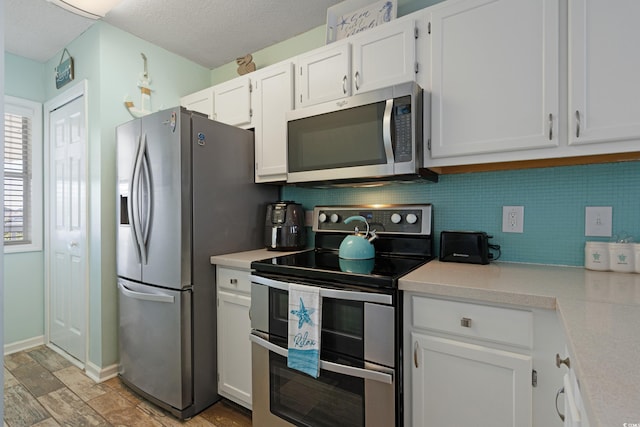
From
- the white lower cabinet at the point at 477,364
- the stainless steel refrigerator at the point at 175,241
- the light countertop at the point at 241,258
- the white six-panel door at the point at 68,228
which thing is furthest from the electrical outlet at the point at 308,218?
the white six-panel door at the point at 68,228

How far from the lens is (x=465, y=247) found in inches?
63.7

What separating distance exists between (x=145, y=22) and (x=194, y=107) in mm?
638

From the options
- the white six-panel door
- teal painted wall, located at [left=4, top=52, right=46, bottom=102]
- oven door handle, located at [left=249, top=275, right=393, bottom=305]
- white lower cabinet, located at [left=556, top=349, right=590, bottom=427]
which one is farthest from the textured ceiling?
white lower cabinet, located at [left=556, top=349, right=590, bottom=427]

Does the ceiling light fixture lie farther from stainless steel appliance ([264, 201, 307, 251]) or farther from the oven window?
the oven window

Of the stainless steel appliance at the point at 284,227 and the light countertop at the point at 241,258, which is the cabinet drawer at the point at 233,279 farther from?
the stainless steel appliance at the point at 284,227

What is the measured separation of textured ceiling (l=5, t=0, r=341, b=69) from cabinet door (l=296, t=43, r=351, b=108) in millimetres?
453

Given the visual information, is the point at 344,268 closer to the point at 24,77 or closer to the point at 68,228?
the point at 68,228

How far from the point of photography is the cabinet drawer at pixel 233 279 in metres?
1.82

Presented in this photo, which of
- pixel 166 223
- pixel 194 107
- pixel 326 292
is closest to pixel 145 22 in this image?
pixel 194 107

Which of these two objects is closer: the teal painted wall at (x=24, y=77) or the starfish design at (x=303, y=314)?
the starfish design at (x=303, y=314)

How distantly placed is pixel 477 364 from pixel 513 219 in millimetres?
816

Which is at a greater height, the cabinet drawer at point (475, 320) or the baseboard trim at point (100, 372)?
the cabinet drawer at point (475, 320)

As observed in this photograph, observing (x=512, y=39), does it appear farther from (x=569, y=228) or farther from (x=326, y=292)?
(x=326, y=292)

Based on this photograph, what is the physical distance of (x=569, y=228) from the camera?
1515mm
